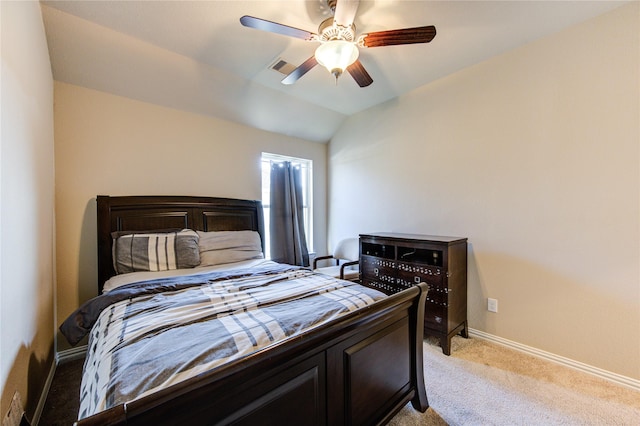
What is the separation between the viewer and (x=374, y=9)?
1.85 m

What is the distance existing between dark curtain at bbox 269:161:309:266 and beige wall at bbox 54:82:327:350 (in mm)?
479

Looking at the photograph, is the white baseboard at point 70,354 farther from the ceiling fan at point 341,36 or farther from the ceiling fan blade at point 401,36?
the ceiling fan blade at point 401,36

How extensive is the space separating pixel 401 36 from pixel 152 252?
8.49 ft

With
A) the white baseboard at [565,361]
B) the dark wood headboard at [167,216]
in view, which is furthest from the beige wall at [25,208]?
the white baseboard at [565,361]

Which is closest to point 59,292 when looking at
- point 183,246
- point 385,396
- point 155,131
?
point 183,246

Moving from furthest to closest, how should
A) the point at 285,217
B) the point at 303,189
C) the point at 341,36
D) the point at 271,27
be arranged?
the point at 303,189 → the point at 285,217 → the point at 341,36 → the point at 271,27

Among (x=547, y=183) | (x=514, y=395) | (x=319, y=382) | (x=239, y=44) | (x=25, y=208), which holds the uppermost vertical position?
(x=239, y=44)

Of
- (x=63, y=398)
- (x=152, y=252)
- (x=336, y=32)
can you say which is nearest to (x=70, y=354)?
(x=63, y=398)

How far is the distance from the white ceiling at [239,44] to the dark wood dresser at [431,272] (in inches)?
69.3

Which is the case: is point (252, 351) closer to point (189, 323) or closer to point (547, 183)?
point (189, 323)

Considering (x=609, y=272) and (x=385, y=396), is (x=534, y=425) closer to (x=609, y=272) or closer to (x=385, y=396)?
(x=385, y=396)

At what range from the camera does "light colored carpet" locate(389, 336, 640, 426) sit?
1553 millimetres

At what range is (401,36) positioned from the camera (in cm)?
162

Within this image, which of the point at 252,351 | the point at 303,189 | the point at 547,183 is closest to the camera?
the point at 252,351
